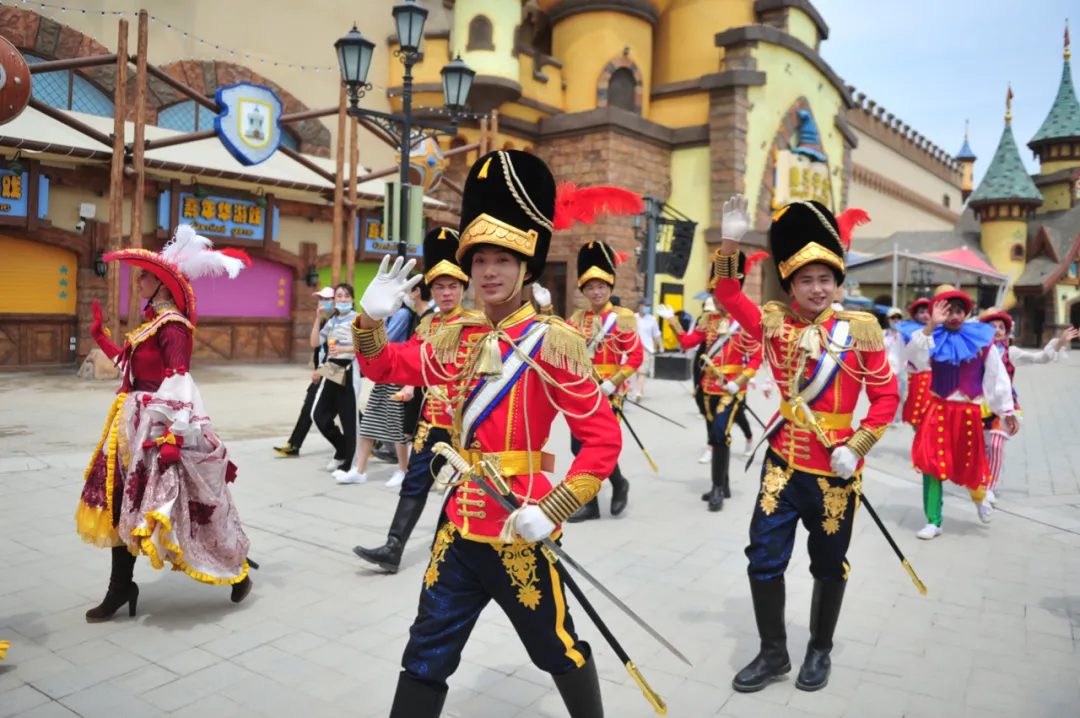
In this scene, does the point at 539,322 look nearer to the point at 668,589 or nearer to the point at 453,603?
the point at 453,603

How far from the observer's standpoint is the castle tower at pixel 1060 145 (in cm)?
4047

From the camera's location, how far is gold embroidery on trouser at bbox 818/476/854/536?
13.0 feet

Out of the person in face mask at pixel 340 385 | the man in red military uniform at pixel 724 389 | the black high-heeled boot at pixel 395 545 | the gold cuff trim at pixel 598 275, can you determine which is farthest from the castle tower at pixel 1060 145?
the black high-heeled boot at pixel 395 545

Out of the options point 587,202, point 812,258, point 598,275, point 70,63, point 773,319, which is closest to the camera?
point 812,258

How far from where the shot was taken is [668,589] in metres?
5.23

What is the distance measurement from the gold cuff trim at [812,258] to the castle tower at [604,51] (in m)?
21.8

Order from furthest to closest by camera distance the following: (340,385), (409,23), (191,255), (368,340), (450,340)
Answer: (409,23) → (340,385) → (191,255) → (450,340) → (368,340)

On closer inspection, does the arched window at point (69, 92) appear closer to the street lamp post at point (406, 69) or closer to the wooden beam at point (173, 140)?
the wooden beam at point (173, 140)

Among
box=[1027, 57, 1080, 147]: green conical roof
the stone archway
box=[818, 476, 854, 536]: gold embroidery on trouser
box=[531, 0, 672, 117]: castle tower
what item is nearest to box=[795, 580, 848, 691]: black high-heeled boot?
box=[818, 476, 854, 536]: gold embroidery on trouser

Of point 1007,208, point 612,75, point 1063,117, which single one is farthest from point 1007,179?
point 612,75

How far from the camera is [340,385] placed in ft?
27.1

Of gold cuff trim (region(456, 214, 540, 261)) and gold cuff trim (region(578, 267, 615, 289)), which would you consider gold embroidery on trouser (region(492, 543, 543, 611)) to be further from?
gold cuff trim (region(578, 267, 615, 289))

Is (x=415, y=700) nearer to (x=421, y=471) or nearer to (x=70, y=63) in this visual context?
(x=421, y=471)

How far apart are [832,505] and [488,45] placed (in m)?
20.5
